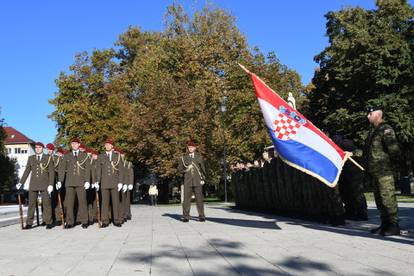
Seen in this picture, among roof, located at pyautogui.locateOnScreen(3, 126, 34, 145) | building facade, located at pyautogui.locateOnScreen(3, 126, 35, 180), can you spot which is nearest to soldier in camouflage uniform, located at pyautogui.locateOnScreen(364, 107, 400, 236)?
building facade, located at pyautogui.locateOnScreen(3, 126, 35, 180)

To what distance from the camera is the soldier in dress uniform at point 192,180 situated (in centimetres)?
1355

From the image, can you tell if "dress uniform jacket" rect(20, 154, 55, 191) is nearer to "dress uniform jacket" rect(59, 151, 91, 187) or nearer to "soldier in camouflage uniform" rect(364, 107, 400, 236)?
"dress uniform jacket" rect(59, 151, 91, 187)

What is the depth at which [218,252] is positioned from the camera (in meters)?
7.34

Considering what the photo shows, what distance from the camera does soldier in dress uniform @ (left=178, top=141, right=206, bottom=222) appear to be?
13547 millimetres

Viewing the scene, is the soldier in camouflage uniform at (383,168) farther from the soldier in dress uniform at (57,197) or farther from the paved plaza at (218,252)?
the soldier in dress uniform at (57,197)

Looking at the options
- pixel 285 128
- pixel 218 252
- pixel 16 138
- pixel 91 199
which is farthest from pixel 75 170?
pixel 16 138

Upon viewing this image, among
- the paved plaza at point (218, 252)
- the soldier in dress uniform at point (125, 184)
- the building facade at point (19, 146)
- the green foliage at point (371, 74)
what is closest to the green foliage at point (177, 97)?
the green foliage at point (371, 74)

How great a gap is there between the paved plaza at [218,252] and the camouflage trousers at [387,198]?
401 mm

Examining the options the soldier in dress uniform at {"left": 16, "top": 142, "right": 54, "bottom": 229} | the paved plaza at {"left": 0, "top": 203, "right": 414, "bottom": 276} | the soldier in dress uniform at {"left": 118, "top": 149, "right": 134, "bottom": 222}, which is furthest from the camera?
the soldier in dress uniform at {"left": 118, "top": 149, "right": 134, "bottom": 222}

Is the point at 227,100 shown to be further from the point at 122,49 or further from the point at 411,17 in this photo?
the point at 122,49

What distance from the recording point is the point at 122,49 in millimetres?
55656

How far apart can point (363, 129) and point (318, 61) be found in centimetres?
1263

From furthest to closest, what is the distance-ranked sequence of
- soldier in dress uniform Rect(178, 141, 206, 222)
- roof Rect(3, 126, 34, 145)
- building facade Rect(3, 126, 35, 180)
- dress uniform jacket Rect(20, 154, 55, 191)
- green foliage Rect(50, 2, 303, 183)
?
roof Rect(3, 126, 34, 145)
building facade Rect(3, 126, 35, 180)
green foliage Rect(50, 2, 303, 183)
soldier in dress uniform Rect(178, 141, 206, 222)
dress uniform jacket Rect(20, 154, 55, 191)

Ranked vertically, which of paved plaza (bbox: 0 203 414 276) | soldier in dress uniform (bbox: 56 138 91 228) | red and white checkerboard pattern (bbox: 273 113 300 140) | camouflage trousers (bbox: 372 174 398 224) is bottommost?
paved plaza (bbox: 0 203 414 276)
